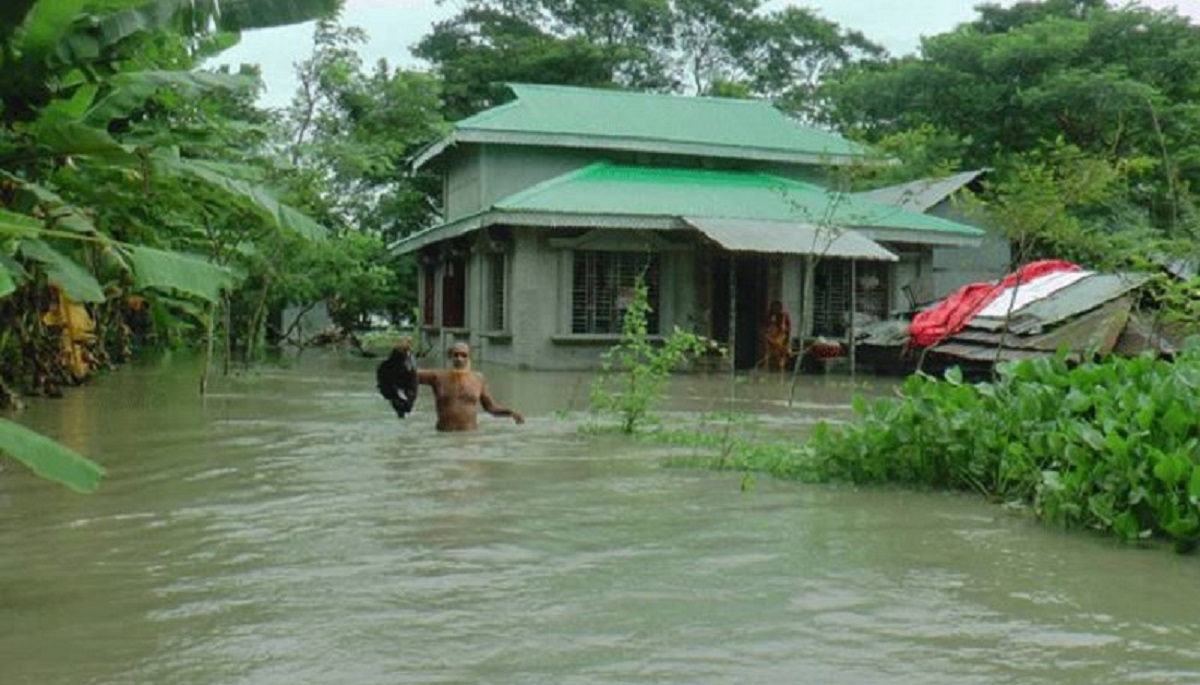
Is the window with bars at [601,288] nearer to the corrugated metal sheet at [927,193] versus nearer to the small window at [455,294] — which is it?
the small window at [455,294]

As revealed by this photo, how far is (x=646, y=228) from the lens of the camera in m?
20.9

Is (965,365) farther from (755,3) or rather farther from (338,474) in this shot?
(755,3)

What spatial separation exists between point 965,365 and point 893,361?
3049 mm

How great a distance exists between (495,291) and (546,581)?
18794mm

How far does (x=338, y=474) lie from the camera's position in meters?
8.78

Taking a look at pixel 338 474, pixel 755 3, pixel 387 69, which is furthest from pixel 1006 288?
pixel 755 3

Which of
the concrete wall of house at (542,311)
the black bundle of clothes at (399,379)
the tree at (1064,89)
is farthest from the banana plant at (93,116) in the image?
the tree at (1064,89)

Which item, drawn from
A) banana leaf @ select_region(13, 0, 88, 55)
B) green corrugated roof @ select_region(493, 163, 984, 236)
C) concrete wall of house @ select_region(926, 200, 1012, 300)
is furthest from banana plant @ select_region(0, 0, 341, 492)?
concrete wall of house @ select_region(926, 200, 1012, 300)

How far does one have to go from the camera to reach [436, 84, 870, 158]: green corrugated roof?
932 inches

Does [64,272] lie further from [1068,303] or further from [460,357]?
[1068,303]

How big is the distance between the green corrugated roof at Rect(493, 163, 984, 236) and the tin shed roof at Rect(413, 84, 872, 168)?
0.53 metres

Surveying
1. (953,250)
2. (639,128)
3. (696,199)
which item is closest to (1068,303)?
(696,199)

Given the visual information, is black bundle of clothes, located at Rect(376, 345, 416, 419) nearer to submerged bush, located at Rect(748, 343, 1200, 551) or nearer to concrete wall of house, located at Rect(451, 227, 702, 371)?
submerged bush, located at Rect(748, 343, 1200, 551)

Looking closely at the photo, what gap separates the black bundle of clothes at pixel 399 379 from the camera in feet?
38.2
